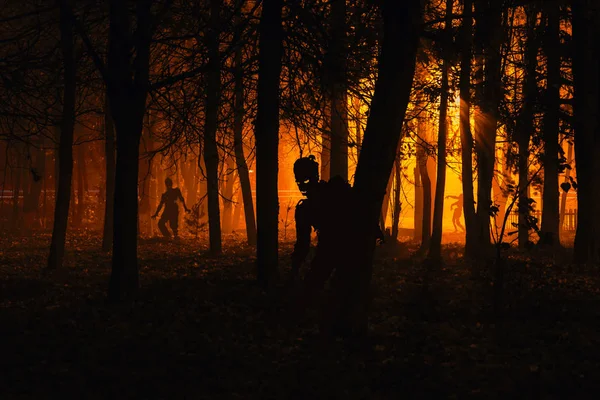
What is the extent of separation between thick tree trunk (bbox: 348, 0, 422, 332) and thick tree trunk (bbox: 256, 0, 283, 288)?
368 cm

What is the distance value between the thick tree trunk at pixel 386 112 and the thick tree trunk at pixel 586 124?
8769 millimetres

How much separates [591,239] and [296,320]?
8978 millimetres

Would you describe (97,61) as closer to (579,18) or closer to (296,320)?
(296,320)

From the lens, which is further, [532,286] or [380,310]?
[532,286]

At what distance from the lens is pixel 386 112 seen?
7227mm

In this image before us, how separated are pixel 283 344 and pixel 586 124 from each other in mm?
9964

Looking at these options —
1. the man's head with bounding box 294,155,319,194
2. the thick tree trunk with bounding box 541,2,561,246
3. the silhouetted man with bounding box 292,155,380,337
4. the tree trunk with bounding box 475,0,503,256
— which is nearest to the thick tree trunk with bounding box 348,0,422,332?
the silhouetted man with bounding box 292,155,380,337

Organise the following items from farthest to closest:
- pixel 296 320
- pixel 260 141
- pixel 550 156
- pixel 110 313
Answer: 1. pixel 550 156
2. pixel 260 141
3. pixel 110 313
4. pixel 296 320

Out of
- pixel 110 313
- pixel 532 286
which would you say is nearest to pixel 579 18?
pixel 532 286

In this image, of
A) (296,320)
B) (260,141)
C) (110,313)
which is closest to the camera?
(296,320)

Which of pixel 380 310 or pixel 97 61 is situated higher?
pixel 97 61

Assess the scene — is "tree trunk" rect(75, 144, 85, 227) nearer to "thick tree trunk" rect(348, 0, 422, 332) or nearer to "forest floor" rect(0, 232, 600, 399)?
"forest floor" rect(0, 232, 600, 399)

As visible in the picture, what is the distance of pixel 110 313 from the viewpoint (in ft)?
30.0

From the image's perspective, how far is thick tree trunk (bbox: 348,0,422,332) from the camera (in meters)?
7.18
